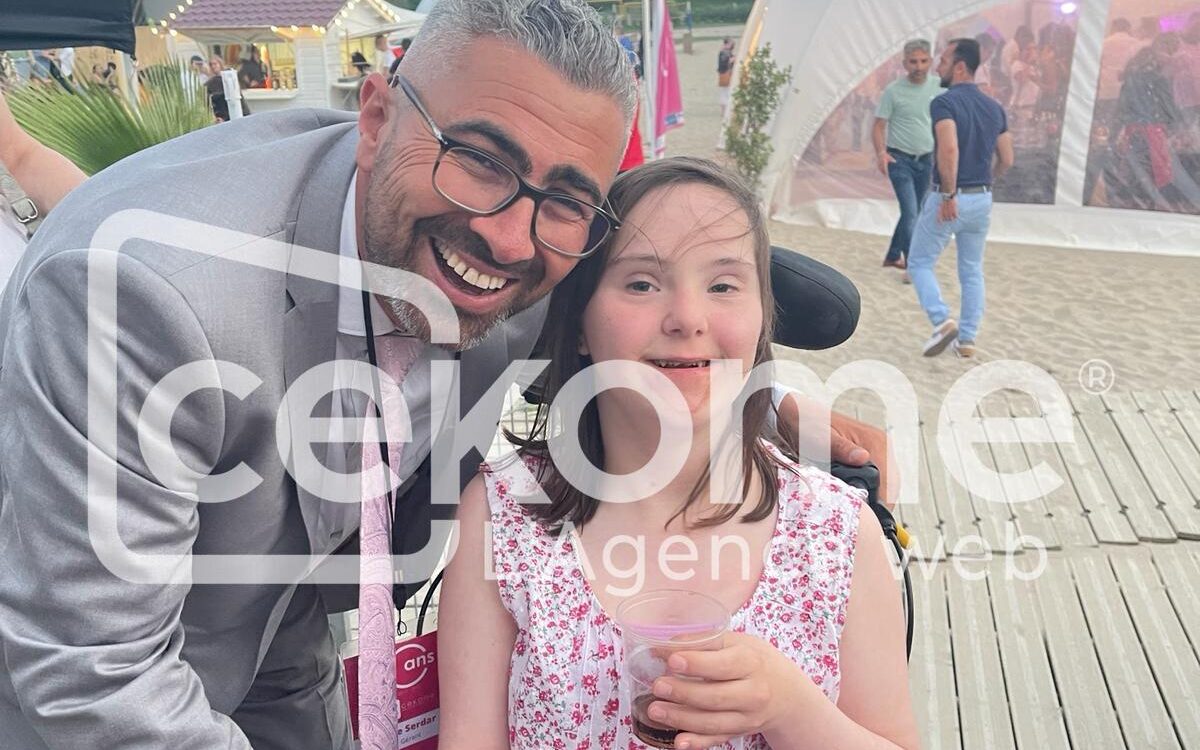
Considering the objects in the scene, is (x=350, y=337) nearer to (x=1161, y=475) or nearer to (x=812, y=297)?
(x=812, y=297)

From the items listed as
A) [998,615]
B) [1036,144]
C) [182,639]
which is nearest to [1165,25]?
[1036,144]

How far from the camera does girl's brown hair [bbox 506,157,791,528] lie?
1808 mm

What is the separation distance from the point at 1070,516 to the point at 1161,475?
2.34 feet

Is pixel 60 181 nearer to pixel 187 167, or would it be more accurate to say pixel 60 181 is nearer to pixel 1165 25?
pixel 187 167

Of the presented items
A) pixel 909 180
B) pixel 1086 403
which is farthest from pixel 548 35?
pixel 909 180

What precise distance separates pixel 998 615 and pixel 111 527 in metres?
3.26

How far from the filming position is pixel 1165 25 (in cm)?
1020

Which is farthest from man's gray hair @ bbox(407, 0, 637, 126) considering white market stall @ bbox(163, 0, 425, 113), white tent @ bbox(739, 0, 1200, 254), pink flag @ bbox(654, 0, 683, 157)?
white market stall @ bbox(163, 0, 425, 113)

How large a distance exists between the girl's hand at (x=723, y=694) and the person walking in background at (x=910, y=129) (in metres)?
8.42

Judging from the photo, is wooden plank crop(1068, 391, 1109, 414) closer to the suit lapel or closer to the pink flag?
the pink flag

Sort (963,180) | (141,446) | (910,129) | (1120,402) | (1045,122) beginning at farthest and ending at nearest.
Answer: (1045,122), (910,129), (963,180), (1120,402), (141,446)

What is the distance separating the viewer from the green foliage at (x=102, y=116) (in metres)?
3.85

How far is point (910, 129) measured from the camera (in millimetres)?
9234

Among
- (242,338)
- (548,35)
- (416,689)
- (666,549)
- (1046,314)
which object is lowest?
(1046,314)
